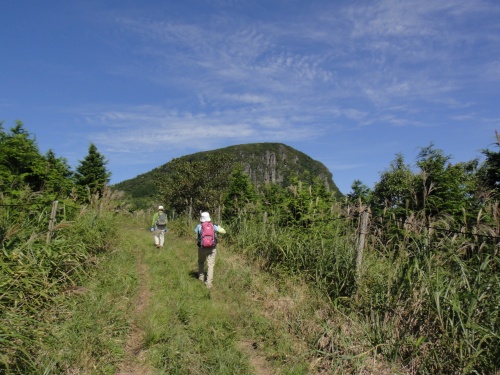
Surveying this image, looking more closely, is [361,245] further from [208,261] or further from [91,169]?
[91,169]

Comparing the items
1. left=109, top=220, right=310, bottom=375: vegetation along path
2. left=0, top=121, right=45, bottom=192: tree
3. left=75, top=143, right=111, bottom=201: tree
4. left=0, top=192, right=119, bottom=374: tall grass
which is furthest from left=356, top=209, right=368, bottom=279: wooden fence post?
left=75, top=143, right=111, bottom=201: tree

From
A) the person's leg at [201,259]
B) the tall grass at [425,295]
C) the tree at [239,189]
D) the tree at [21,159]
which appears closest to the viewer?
the tall grass at [425,295]

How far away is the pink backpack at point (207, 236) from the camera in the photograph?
785cm

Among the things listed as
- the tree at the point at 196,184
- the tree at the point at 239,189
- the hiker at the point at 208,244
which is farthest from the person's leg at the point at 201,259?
the tree at the point at 196,184

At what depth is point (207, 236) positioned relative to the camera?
25.9 feet

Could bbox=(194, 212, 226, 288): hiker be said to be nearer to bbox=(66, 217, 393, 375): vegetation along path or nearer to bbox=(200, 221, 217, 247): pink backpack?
bbox=(200, 221, 217, 247): pink backpack

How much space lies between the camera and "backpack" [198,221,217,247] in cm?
785

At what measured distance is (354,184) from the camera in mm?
22359

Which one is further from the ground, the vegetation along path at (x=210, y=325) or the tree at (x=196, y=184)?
the tree at (x=196, y=184)

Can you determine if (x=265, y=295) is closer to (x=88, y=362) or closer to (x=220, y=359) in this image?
(x=220, y=359)

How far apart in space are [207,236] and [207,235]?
3 centimetres

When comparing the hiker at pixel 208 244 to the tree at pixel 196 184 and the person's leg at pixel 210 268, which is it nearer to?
the person's leg at pixel 210 268

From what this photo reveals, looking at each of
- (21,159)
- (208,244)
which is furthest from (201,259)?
(21,159)

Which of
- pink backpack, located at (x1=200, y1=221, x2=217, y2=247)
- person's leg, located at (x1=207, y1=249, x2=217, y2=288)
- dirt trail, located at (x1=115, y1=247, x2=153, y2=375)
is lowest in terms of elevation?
dirt trail, located at (x1=115, y1=247, x2=153, y2=375)
